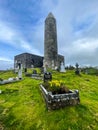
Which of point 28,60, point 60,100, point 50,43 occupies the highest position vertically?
point 50,43

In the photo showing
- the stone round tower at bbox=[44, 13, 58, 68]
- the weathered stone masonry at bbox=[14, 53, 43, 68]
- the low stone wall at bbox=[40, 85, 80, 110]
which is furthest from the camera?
the weathered stone masonry at bbox=[14, 53, 43, 68]

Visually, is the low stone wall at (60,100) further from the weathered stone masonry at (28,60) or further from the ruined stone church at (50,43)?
the weathered stone masonry at (28,60)

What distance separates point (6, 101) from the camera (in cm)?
1495

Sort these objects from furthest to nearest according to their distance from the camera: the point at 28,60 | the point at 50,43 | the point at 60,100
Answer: the point at 28,60
the point at 50,43
the point at 60,100

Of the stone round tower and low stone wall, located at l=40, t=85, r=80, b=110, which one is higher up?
the stone round tower

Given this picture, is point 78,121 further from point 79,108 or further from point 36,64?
point 36,64

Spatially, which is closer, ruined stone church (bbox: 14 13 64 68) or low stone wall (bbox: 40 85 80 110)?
low stone wall (bbox: 40 85 80 110)

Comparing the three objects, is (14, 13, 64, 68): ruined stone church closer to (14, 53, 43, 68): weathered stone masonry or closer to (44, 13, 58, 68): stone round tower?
(44, 13, 58, 68): stone round tower

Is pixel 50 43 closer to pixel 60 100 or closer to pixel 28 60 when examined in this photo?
pixel 28 60

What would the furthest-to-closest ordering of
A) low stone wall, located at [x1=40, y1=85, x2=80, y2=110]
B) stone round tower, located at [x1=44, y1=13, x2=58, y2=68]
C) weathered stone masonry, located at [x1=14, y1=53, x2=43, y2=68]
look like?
weathered stone masonry, located at [x1=14, y1=53, x2=43, y2=68], stone round tower, located at [x1=44, y1=13, x2=58, y2=68], low stone wall, located at [x1=40, y1=85, x2=80, y2=110]

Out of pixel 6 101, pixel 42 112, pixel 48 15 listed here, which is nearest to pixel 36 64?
pixel 48 15

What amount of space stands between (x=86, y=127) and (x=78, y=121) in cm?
59

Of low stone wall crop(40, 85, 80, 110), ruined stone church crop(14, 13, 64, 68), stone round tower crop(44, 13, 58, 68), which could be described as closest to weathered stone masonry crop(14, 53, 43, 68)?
ruined stone church crop(14, 13, 64, 68)

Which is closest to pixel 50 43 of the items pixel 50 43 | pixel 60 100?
pixel 50 43
